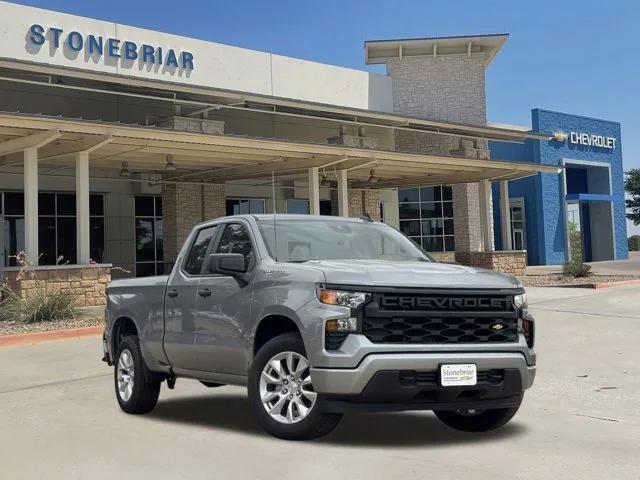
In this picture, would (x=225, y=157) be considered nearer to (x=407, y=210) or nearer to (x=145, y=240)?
(x=145, y=240)

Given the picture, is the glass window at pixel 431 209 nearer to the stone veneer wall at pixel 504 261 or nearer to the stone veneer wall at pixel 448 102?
the stone veneer wall at pixel 448 102

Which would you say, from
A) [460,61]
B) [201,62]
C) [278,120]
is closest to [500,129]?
[460,61]

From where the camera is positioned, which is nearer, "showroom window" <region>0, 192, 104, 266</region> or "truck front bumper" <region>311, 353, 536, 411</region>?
"truck front bumper" <region>311, 353, 536, 411</region>

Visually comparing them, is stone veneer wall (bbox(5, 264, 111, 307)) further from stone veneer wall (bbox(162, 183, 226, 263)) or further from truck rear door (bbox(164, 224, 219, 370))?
truck rear door (bbox(164, 224, 219, 370))

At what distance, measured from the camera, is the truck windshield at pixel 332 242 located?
663cm

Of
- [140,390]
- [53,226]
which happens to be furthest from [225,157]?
[140,390]

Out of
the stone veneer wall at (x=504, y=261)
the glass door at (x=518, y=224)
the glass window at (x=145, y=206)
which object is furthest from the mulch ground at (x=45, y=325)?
the glass door at (x=518, y=224)

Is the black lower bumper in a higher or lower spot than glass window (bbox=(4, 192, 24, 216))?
lower

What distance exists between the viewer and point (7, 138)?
18.7 m

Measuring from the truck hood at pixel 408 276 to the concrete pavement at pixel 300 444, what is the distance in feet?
4.04

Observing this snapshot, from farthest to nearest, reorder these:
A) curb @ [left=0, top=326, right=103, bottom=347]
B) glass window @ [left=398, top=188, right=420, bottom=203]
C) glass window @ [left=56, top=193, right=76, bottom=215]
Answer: glass window @ [left=398, top=188, right=420, bottom=203], glass window @ [left=56, top=193, right=76, bottom=215], curb @ [left=0, top=326, right=103, bottom=347]

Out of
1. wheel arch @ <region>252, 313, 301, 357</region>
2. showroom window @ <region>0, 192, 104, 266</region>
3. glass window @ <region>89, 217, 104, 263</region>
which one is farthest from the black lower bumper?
glass window @ <region>89, 217, 104, 263</region>

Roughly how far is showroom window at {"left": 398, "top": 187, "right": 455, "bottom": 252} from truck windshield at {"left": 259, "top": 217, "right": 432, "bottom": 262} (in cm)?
3079

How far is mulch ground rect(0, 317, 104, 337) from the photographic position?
14.3 metres
